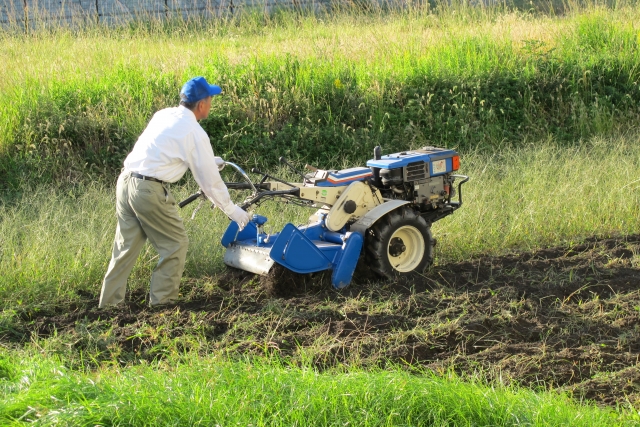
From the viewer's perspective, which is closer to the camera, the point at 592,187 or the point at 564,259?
the point at 564,259

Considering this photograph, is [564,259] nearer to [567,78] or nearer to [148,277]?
[148,277]

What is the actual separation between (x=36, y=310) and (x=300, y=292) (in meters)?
2.01

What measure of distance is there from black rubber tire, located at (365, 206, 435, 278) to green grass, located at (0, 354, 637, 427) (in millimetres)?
2235

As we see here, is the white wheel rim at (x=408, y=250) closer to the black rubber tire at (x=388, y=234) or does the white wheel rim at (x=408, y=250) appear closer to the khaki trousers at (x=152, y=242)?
the black rubber tire at (x=388, y=234)

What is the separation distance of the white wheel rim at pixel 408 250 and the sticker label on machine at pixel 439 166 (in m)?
0.59

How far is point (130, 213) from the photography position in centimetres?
609

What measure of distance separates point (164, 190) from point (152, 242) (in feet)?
1.38

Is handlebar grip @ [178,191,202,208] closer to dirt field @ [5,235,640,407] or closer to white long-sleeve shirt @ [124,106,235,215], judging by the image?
white long-sleeve shirt @ [124,106,235,215]

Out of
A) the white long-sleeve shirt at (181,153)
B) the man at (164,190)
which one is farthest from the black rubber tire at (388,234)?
the white long-sleeve shirt at (181,153)

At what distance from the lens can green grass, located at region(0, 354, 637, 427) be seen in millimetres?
3730

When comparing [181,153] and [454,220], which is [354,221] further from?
[454,220]

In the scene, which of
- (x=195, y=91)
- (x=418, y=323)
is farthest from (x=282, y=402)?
(x=195, y=91)

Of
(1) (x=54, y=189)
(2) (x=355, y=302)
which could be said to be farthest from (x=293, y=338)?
(1) (x=54, y=189)

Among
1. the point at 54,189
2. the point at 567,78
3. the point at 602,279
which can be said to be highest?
the point at 567,78
